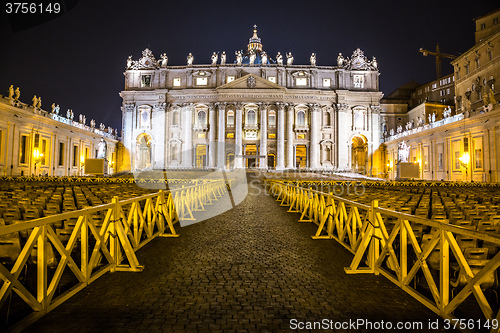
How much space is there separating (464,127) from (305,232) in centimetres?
3137

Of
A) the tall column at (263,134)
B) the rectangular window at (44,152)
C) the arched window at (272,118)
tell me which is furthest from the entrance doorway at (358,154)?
the rectangular window at (44,152)

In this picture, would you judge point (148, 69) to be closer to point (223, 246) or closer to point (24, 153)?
point (24, 153)

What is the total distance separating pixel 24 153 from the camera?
113 feet

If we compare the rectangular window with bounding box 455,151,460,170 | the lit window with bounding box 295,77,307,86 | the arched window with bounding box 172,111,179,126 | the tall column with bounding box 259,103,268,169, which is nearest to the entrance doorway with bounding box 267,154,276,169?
the tall column with bounding box 259,103,268,169

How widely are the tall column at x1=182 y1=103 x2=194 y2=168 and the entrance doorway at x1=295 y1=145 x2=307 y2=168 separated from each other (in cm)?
1969

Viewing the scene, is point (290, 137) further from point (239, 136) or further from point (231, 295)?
point (231, 295)

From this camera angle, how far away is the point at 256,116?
193ft

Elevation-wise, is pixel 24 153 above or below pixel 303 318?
above

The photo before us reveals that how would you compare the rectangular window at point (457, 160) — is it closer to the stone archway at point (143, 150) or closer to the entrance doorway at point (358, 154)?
the entrance doorway at point (358, 154)

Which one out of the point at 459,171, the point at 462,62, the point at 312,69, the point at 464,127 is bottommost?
the point at 459,171

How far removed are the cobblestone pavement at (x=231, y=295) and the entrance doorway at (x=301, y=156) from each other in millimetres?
52796

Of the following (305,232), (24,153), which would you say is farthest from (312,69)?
(305,232)

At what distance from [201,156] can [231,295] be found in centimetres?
5537

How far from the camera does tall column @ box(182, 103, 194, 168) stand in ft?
190
